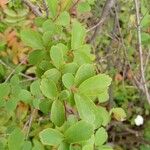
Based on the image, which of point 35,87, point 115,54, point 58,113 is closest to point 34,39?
point 35,87

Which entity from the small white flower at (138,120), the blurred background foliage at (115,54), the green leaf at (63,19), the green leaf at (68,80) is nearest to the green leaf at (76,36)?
the green leaf at (63,19)

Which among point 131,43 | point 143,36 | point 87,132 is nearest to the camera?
point 87,132

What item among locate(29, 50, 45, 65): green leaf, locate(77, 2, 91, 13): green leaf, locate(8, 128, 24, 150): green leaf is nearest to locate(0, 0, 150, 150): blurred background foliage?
locate(77, 2, 91, 13): green leaf

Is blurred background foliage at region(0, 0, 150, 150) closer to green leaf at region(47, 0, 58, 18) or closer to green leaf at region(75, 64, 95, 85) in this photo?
green leaf at region(47, 0, 58, 18)

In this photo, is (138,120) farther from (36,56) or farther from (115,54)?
(36,56)

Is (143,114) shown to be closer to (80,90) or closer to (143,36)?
(143,36)

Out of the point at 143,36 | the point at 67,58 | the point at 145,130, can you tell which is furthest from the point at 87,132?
the point at 145,130
